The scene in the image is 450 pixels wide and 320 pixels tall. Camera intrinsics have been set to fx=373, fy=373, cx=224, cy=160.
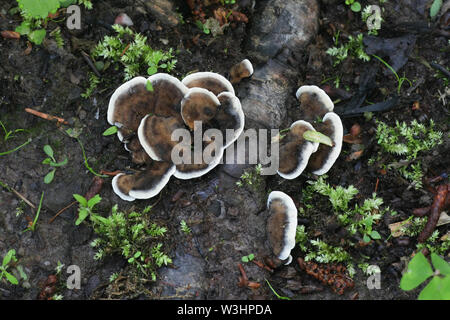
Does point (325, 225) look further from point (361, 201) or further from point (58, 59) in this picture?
point (58, 59)

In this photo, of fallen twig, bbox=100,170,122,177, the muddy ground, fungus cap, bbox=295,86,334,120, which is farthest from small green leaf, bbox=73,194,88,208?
fungus cap, bbox=295,86,334,120

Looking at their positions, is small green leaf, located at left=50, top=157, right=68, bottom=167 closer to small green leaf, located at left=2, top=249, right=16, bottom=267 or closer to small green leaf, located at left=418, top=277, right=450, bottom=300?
small green leaf, located at left=2, top=249, right=16, bottom=267

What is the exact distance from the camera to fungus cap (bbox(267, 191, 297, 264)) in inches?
141

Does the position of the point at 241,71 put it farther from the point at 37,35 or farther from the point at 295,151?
the point at 37,35

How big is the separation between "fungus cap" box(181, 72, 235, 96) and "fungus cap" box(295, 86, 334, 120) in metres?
0.83

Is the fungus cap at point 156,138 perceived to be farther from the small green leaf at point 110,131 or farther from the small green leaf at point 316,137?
the small green leaf at point 316,137

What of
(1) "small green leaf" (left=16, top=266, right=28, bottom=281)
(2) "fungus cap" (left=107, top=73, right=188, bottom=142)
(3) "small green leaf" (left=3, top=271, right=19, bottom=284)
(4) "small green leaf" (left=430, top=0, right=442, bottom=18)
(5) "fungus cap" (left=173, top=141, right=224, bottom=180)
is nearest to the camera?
(3) "small green leaf" (left=3, top=271, right=19, bottom=284)

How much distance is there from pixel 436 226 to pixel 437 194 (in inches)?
12.9

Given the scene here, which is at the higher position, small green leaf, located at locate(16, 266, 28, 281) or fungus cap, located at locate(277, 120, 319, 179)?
fungus cap, located at locate(277, 120, 319, 179)

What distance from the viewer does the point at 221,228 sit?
145 inches

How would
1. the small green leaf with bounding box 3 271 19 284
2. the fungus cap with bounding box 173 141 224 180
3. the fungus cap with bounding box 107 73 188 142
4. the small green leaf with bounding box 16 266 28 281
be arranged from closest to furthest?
1. the small green leaf with bounding box 3 271 19 284
2. the small green leaf with bounding box 16 266 28 281
3. the fungus cap with bounding box 173 141 224 180
4. the fungus cap with bounding box 107 73 188 142

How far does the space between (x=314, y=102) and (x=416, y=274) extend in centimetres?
202

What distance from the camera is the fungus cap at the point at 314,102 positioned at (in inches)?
164
